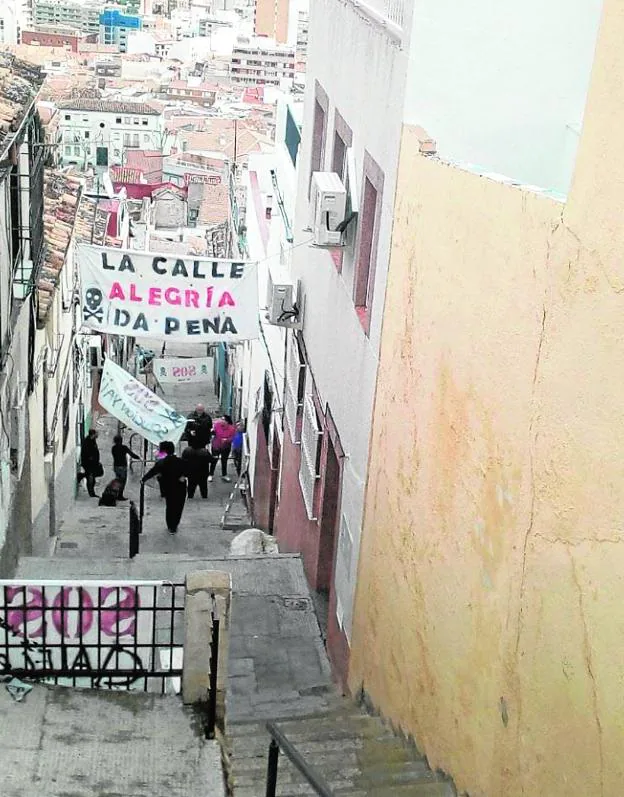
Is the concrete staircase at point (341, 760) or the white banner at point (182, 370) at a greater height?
the concrete staircase at point (341, 760)

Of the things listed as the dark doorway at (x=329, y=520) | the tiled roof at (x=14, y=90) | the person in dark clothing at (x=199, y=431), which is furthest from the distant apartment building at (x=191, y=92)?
the dark doorway at (x=329, y=520)

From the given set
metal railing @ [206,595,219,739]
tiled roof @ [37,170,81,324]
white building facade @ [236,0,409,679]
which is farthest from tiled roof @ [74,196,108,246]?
metal railing @ [206,595,219,739]

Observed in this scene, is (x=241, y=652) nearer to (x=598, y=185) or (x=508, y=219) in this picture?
(x=508, y=219)

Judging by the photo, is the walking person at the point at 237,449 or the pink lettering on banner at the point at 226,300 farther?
the walking person at the point at 237,449

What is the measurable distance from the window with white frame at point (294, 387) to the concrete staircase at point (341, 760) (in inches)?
232

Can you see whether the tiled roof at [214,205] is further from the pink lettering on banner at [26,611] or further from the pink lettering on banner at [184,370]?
the pink lettering on banner at [26,611]

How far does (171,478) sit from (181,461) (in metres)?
0.57

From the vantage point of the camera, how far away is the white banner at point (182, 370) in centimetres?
2306

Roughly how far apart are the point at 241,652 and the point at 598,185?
24.5ft

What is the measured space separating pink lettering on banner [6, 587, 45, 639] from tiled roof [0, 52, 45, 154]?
3437mm

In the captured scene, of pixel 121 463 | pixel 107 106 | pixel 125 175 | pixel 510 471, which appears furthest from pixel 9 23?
pixel 510 471

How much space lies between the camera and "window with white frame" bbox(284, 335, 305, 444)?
14.5m

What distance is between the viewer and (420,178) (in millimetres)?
7973

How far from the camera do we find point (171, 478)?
49.7ft
